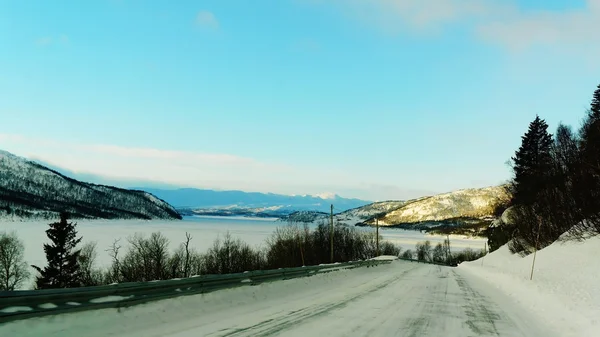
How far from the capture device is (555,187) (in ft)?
143

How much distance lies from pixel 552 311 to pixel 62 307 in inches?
548

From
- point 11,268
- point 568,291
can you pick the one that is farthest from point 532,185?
point 11,268

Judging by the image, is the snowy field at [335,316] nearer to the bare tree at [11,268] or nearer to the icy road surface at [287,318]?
the icy road surface at [287,318]

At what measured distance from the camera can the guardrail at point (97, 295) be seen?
700 centimetres

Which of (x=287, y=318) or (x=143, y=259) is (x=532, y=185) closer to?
(x=287, y=318)

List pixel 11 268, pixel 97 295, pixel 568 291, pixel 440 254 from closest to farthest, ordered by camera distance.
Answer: pixel 97 295, pixel 568 291, pixel 11 268, pixel 440 254

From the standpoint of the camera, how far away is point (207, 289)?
12.5 metres

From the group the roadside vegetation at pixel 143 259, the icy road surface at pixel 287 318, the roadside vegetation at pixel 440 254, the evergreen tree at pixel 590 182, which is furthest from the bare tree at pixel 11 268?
the roadside vegetation at pixel 440 254

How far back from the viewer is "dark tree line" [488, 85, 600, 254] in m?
32.2

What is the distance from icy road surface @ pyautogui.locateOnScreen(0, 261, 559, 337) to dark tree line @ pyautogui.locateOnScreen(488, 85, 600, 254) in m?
11.9

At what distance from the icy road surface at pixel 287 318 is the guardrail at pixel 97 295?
17cm

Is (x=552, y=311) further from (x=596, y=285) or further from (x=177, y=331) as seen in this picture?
(x=177, y=331)

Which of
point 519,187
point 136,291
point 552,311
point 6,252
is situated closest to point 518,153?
point 519,187

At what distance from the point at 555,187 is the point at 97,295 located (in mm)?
46915
